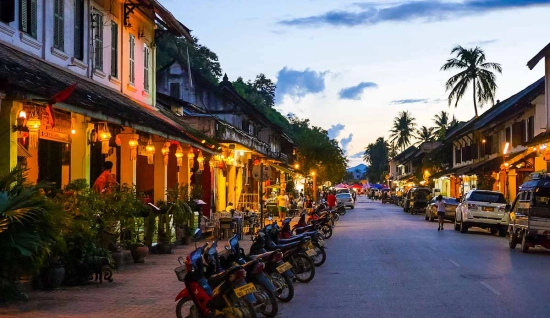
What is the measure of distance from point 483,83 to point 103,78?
5400 cm

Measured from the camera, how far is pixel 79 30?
20.0m

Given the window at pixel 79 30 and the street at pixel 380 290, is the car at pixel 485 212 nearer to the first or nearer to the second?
the street at pixel 380 290

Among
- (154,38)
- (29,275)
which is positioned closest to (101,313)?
(29,275)

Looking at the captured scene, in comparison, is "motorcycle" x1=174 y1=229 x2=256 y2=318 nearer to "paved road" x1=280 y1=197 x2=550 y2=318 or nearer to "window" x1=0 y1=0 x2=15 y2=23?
"paved road" x1=280 y1=197 x2=550 y2=318

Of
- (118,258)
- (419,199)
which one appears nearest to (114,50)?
(118,258)

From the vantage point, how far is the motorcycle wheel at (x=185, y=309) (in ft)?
32.7

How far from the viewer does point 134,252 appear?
58.5ft

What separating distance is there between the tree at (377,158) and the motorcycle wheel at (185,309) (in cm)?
17663

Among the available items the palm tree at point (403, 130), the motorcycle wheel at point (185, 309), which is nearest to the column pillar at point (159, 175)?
the motorcycle wheel at point (185, 309)

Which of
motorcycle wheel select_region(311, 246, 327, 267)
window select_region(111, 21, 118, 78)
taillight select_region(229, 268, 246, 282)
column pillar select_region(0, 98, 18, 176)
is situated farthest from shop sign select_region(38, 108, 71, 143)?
taillight select_region(229, 268, 246, 282)

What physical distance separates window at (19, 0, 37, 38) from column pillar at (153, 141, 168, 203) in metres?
8.92

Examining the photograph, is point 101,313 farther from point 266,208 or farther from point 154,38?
point 266,208

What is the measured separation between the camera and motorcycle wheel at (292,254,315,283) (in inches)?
593

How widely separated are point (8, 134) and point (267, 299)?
6.02 m
